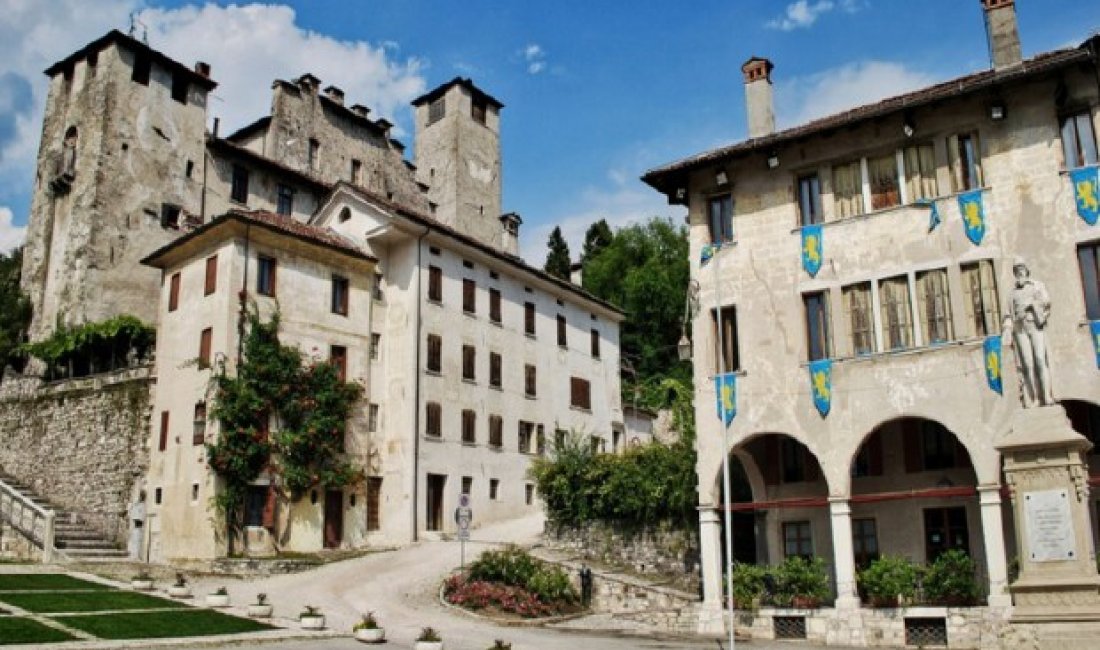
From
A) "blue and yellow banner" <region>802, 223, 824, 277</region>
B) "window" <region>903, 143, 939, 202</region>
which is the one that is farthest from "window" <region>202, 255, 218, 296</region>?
"window" <region>903, 143, 939, 202</region>

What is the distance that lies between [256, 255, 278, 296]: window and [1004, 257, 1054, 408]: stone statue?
88.6 ft

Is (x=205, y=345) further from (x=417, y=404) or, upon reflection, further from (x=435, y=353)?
(x=435, y=353)

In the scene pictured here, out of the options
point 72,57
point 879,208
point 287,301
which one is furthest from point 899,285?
point 72,57

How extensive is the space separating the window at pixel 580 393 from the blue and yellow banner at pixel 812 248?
80.5ft

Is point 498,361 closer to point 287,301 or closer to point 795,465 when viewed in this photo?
point 287,301

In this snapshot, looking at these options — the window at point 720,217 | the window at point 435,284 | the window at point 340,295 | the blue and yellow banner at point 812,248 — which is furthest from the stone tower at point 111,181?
the blue and yellow banner at point 812,248

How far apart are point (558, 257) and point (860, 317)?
53.1 meters

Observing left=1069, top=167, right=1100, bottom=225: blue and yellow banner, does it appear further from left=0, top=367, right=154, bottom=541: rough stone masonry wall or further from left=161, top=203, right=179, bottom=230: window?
left=161, top=203, right=179, bottom=230: window

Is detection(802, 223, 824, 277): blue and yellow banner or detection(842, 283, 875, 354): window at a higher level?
detection(802, 223, 824, 277): blue and yellow banner

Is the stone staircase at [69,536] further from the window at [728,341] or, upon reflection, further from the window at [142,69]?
the window at [728,341]

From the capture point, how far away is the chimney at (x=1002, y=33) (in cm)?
2302

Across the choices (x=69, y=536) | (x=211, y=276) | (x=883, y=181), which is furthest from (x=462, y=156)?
(x=883, y=181)

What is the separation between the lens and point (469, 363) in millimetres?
41844

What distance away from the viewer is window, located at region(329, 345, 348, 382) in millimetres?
37556
